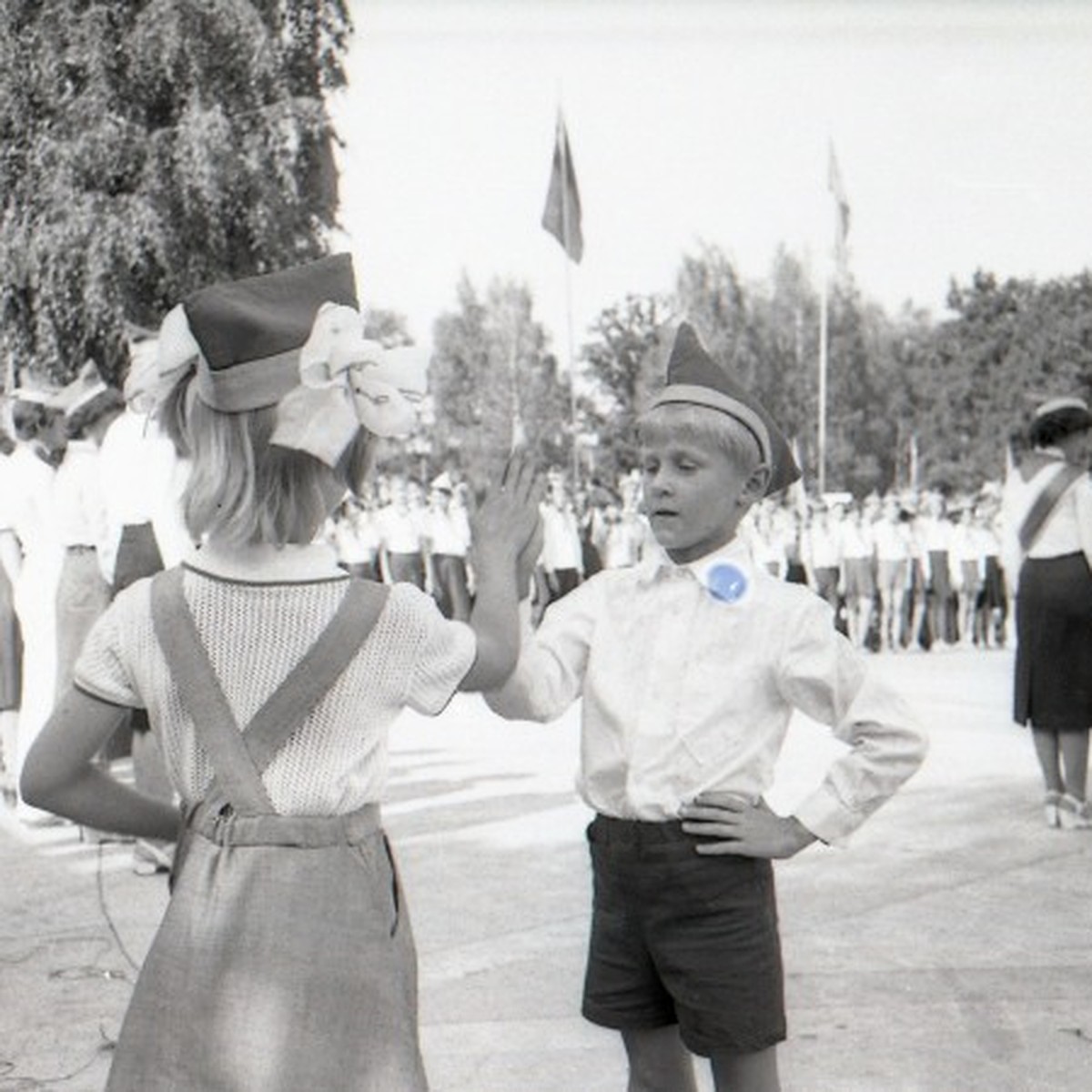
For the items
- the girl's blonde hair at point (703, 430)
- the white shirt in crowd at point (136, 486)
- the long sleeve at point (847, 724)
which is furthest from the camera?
the white shirt in crowd at point (136, 486)

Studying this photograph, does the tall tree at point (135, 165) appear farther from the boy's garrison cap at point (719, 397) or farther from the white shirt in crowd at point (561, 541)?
the boy's garrison cap at point (719, 397)

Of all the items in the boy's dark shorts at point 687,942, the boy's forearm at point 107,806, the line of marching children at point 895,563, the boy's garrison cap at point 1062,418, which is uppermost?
the boy's garrison cap at point 1062,418

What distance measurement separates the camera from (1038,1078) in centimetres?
431

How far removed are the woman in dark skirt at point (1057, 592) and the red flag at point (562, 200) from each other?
1909 centimetres

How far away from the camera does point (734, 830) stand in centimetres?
302

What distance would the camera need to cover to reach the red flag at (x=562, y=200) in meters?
26.7

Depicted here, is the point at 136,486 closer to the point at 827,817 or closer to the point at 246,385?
the point at 827,817

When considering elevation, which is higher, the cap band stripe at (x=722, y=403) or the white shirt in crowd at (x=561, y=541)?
the cap band stripe at (x=722, y=403)

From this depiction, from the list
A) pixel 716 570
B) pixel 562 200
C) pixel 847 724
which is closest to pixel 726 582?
pixel 716 570

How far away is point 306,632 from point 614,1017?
3.41 feet

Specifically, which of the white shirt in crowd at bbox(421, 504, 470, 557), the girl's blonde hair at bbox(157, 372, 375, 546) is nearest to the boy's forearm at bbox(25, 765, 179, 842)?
the girl's blonde hair at bbox(157, 372, 375, 546)

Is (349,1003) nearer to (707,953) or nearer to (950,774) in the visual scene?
(707,953)

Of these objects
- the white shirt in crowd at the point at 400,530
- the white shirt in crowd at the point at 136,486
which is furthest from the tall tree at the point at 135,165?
the white shirt in crowd at the point at 136,486

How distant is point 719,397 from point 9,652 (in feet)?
22.3
